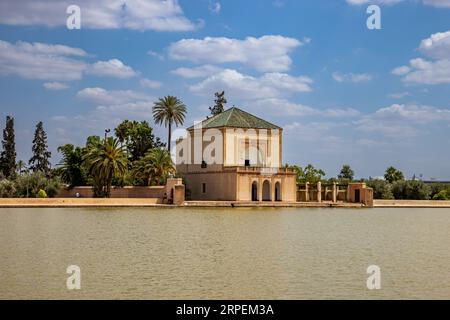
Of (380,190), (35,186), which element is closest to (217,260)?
(35,186)

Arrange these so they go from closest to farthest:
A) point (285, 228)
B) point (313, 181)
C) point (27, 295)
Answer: point (27, 295)
point (285, 228)
point (313, 181)

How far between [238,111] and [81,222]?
102 ft

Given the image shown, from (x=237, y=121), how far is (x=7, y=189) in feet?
65.3

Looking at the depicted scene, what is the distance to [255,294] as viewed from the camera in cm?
1484

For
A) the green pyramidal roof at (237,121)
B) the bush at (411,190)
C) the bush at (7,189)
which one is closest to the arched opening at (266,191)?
the green pyramidal roof at (237,121)

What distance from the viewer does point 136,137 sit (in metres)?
65.9

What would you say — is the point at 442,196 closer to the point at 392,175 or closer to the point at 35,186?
the point at 392,175

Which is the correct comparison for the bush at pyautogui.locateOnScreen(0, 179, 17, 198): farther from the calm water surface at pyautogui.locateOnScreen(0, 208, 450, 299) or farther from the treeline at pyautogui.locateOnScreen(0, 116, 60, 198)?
the calm water surface at pyautogui.locateOnScreen(0, 208, 450, 299)

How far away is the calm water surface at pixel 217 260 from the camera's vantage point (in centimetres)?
1516

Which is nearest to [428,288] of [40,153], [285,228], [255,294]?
[255,294]

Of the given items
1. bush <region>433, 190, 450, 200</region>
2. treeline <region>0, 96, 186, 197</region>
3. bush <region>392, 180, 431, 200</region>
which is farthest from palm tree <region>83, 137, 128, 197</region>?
bush <region>433, 190, 450, 200</region>

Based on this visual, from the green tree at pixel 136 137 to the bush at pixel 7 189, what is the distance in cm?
1323
